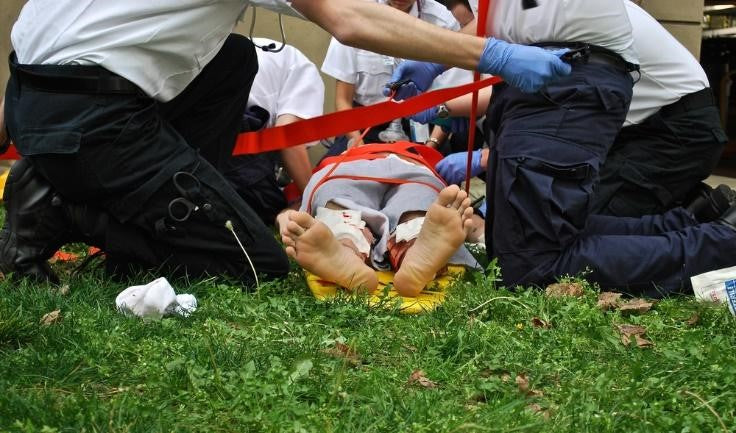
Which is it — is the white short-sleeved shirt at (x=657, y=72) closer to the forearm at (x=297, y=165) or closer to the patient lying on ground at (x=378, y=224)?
the patient lying on ground at (x=378, y=224)

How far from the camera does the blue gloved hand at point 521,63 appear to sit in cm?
317

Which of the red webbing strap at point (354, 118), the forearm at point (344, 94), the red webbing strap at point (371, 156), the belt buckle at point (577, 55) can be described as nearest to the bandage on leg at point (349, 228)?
the red webbing strap at point (371, 156)

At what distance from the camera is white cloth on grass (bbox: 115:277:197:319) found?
287 cm

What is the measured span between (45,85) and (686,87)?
2518 mm

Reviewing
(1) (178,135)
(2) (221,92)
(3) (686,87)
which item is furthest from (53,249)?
(3) (686,87)

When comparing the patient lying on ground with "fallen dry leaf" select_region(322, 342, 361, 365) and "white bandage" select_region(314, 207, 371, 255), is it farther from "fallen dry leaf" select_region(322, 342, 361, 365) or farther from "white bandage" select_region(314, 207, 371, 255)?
"fallen dry leaf" select_region(322, 342, 361, 365)

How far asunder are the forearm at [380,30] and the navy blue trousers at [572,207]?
1.46ft

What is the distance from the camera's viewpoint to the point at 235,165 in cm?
485

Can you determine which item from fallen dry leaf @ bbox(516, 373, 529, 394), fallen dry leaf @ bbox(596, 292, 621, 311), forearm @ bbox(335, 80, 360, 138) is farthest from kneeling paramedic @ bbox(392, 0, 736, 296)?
forearm @ bbox(335, 80, 360, 138)

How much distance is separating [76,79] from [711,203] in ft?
8.23

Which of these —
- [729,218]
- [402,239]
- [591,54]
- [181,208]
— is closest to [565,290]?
[402,239]

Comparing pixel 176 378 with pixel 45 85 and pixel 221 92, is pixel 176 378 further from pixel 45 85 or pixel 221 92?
pixel 221 92

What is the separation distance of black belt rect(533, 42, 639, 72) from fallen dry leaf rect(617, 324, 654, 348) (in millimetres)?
1044

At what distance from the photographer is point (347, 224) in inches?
141
